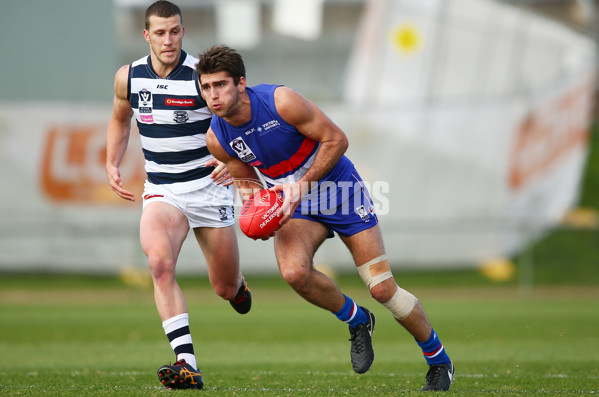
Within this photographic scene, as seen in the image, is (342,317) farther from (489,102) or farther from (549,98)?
(549,98)

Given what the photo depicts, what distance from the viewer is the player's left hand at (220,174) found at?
19.8ft

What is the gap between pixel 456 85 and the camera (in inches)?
832

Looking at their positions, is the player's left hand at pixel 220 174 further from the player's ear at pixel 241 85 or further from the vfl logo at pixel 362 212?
the vfl logo at pixel 362 212

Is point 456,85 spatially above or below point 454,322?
above

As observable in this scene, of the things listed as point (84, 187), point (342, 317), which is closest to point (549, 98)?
point (84, 187)

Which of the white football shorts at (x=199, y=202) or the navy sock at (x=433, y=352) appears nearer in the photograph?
the navy sock at (x=433, y=352)

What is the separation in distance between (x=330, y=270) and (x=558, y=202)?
806cm

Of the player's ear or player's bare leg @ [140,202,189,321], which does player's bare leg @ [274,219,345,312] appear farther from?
the player's ear

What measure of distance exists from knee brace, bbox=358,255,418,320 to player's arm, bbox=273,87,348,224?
717mm

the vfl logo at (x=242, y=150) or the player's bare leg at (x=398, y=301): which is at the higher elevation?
the vfl logo at (x=242, y=150)

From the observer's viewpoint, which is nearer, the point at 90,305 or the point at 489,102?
the point at 90,305

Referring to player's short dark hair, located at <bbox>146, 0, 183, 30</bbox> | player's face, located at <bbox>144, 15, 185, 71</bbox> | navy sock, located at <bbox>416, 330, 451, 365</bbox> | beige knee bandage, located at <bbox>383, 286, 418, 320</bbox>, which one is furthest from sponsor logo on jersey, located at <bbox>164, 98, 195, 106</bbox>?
navy sock, located at <bbox>416, 330, 451, 365</bbox>

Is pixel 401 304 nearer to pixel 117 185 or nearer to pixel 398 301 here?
pixel 398 301

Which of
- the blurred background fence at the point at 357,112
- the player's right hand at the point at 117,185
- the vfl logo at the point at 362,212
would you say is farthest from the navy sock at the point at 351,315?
the blurred background fence at the point at 357,112
